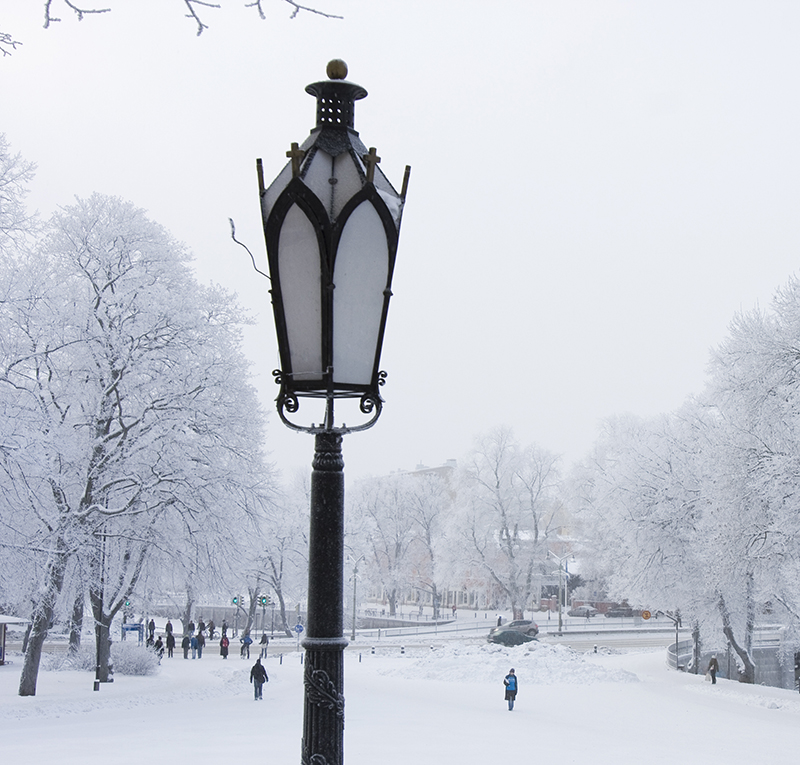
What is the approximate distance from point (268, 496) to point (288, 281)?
2527 centimetres

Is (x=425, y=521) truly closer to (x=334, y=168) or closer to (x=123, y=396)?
(x=123, y=396)

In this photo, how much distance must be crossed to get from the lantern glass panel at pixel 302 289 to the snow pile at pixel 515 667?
32.8m

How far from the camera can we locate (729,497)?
27328mm

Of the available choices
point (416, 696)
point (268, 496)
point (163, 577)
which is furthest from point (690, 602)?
point (163, 577)

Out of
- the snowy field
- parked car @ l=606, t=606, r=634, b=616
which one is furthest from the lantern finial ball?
parked car @ l=606, t=606, r=634, b=616

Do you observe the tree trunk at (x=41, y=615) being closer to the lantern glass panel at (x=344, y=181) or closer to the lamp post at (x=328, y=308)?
the lamp post at (x=328, y=308)

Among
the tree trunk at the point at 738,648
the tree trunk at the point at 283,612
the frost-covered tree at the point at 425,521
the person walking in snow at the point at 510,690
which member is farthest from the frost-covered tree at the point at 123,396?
the frost-covered tree at the point at 425,521

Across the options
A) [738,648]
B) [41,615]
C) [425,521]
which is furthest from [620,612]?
[41,615]

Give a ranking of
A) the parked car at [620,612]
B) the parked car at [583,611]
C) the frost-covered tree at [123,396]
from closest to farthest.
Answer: the frost-covered tree at [123,396]
the parked car at [583,611]
the parked car at [620,612]

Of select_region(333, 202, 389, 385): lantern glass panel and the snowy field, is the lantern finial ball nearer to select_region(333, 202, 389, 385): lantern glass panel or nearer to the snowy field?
select_region(333, 202, 389, 385): lantern glass panel

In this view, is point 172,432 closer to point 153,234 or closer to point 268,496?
point 268,496

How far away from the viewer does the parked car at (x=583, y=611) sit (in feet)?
256

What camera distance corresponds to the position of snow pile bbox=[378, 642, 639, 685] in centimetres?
Answer: 3403

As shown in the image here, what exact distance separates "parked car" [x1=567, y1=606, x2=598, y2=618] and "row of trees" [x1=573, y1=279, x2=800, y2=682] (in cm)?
3709
